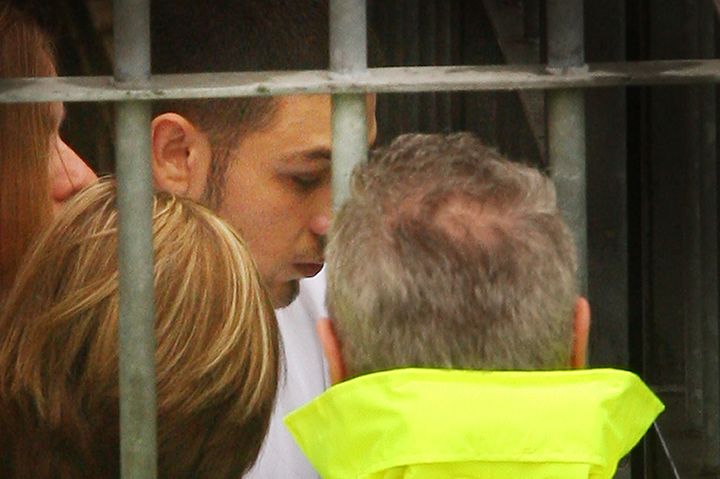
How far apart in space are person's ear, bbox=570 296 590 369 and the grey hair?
20 millimetres

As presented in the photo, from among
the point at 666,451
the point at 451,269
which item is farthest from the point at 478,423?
the point at 666,451

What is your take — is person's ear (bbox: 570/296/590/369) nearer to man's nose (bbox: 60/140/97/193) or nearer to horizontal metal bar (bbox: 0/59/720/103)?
horizontal metal bar (bbox: 0/59/720/103)


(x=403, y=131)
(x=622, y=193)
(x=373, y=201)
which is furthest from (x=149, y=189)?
(x=622, y=193)

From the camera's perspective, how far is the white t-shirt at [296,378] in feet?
7.03

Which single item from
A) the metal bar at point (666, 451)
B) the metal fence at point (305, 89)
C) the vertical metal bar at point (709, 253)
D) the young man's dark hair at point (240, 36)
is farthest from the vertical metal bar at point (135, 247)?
the metal bar at point (666, 451)

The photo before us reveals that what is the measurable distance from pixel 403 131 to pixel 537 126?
0.22 metres

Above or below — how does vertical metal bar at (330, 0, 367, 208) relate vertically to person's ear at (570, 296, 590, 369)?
above

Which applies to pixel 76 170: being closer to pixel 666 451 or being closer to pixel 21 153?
pixel 21 153

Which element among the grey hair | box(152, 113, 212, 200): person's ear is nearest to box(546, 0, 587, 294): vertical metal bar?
the grey hair

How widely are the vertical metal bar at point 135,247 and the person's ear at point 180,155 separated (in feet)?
1.69

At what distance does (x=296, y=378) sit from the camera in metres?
2.19

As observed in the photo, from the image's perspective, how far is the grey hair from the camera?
1.57m

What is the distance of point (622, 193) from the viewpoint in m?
2.77

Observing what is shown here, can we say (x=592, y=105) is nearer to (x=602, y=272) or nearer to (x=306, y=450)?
(x=602, y=272)
